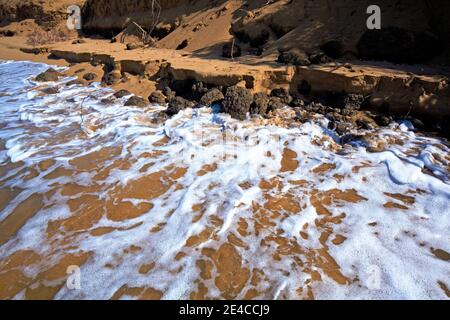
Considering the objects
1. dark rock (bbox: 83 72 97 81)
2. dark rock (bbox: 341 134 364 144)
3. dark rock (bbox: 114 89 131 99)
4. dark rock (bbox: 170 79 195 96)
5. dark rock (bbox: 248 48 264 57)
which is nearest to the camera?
dark rock (bbox: 341 134 364 144)

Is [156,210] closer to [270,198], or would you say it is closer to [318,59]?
[270,198]

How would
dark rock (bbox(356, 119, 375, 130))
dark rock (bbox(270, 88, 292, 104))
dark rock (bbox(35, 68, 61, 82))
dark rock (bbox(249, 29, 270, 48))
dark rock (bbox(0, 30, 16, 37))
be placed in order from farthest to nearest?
dark rock (bbox(0, 30, 16, 37)) → dark rock (bbox(35, 68, 61, 82)) → dark rock (bbox(249, 29, 270, 48)) → dark rock (bbox(270, 88, 292, 104)) → dark rock (bbox(356, 119, 375, 130))

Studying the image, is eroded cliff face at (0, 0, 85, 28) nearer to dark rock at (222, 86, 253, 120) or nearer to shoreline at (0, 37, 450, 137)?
shoreline at (0, 37, 450, 137)

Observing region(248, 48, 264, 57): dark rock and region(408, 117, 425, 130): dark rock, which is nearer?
region(408, 117, 425, 130): dark rock

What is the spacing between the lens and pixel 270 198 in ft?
11.7

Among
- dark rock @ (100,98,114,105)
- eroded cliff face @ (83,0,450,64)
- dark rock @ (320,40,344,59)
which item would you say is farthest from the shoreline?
eroded cliff face @ (83,0,450,64)

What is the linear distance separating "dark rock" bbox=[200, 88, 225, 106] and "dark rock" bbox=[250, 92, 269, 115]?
66cm

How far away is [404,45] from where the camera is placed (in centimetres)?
542

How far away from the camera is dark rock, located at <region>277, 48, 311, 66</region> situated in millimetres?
5731

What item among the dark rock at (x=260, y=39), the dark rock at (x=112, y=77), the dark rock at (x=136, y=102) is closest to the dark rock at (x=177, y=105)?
the dark rock at (x=136, y=102)

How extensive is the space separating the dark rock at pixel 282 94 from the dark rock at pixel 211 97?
90 cm

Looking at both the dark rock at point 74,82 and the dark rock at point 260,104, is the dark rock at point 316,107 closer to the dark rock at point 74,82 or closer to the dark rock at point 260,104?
the dark rock at point 260,104

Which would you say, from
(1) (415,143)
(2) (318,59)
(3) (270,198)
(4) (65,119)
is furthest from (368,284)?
(4) (65,119)

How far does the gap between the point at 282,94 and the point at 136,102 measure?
2760 mm
